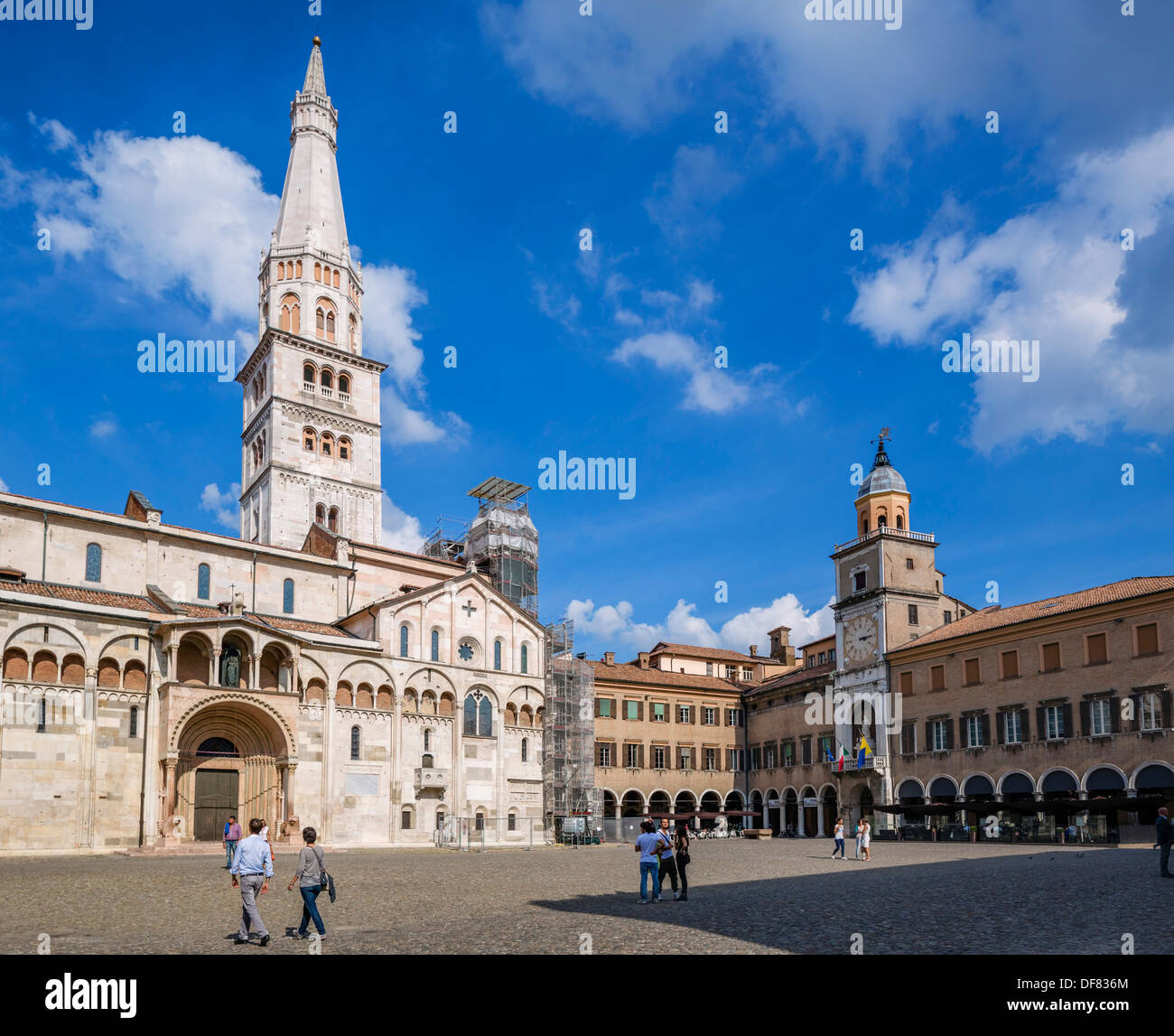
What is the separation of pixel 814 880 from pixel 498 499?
4395cm

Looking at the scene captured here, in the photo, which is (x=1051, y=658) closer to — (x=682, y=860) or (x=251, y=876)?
(x=682, y=860)

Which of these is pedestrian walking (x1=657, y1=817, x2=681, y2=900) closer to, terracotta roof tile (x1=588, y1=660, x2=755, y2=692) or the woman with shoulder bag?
the woman with shoulder bag

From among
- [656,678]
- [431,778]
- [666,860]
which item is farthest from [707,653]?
[666,860]

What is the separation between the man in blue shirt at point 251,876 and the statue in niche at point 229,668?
97.6ft

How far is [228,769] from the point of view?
4169 centimetres

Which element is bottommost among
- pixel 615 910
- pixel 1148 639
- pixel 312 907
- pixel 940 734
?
pixel 615 910

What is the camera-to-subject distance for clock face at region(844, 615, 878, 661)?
60500 millimetres

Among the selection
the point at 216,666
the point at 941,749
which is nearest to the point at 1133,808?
the point at 941,749

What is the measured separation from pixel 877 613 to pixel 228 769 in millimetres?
35519

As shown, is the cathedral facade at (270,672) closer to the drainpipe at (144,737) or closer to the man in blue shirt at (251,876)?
the drainpipe at (144,737)

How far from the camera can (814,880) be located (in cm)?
2362

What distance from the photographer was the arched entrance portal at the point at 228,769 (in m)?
40.2

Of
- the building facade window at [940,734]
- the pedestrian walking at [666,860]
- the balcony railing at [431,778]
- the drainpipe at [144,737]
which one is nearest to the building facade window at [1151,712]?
the building facade window at [940,734]
